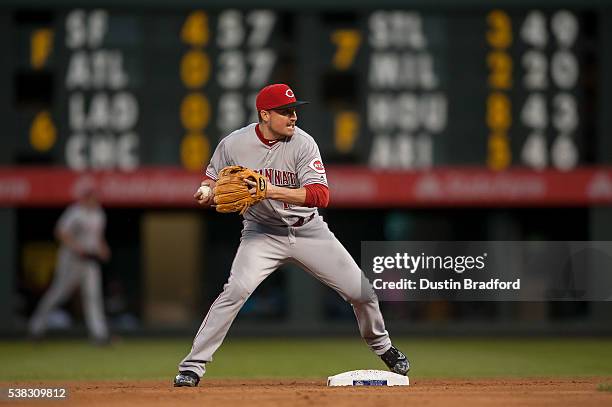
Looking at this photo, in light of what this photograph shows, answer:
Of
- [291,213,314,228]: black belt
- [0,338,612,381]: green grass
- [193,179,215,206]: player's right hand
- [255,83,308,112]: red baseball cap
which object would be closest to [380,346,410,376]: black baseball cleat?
[291,213,314,228]: black belt

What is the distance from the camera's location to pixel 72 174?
16234 mm

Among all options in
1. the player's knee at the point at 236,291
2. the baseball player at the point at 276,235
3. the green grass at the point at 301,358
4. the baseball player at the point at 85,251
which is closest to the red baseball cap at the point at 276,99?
the baseball player at the point at 276,235

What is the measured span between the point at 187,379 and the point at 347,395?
4.02 feet

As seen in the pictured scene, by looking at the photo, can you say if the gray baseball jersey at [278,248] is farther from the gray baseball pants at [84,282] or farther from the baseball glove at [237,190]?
the gray baseball pants at [84,282]

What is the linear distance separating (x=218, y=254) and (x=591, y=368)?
23.5ft

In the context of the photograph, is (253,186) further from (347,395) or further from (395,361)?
(395,361)

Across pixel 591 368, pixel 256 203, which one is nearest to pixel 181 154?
pixel 591 368

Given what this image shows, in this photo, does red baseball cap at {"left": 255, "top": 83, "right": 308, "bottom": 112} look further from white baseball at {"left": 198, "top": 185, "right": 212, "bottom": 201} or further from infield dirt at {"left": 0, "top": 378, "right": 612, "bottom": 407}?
infield dirt at {"left": 0, "top": 378, "right": 612, "bottom": 407}

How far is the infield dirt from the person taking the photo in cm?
673

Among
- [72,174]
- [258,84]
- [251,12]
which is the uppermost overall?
[251,12]

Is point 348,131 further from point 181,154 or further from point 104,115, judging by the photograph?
point 104,115

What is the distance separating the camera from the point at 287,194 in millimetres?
7516

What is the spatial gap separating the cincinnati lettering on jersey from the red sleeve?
0.95 ft

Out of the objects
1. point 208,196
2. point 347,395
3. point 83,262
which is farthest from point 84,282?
point 347,395
